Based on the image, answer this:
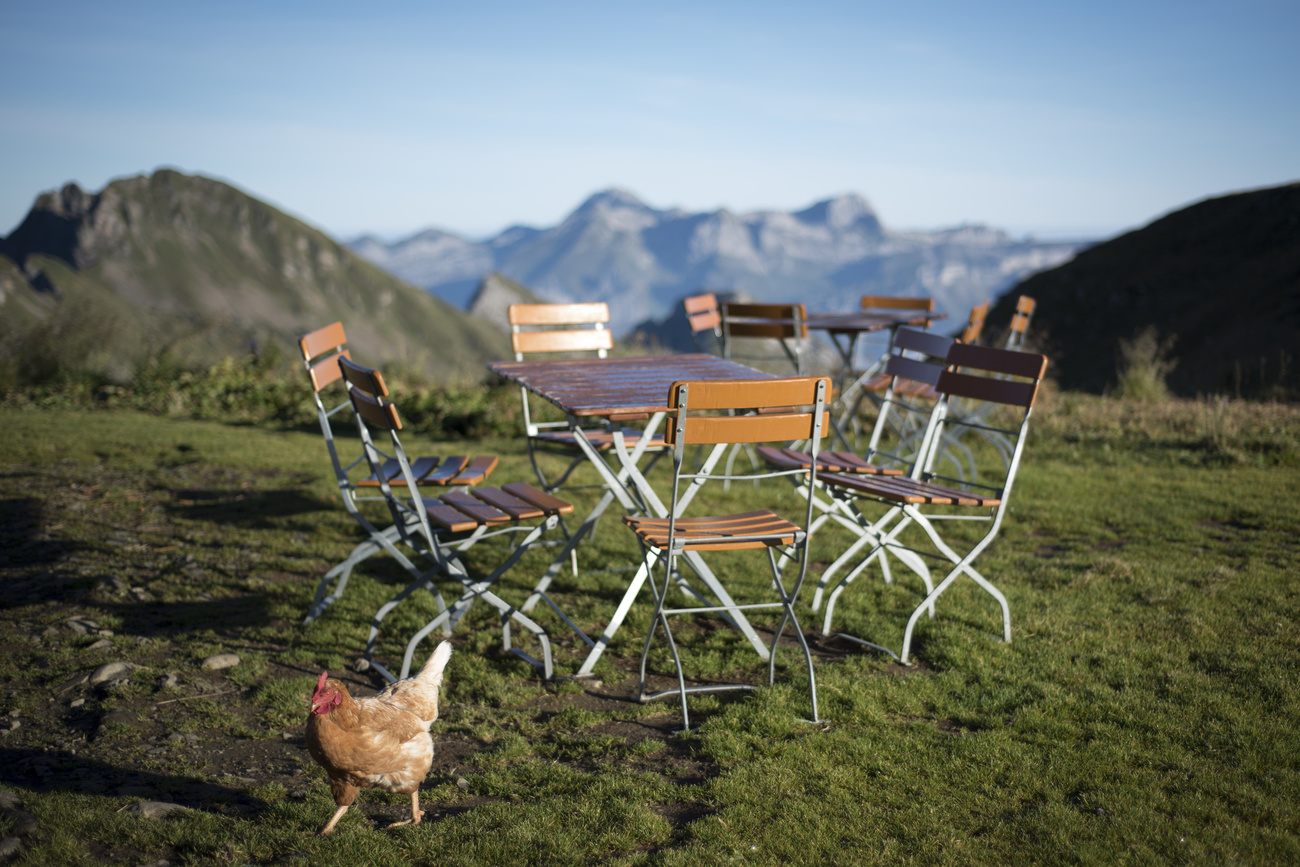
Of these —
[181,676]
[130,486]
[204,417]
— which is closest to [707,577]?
[181,676]

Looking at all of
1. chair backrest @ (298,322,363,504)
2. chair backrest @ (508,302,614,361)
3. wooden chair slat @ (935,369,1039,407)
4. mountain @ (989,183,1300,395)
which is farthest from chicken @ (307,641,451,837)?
mountain @ (989,183,1300,395)

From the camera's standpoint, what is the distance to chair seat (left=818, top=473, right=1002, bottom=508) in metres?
3.54

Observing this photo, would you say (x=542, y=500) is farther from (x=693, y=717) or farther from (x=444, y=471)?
(x=693, y=717)

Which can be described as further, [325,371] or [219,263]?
[219,263]

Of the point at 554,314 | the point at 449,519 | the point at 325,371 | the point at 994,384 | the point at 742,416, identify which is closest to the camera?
the point at 742,416

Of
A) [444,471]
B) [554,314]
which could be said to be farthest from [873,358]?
[444,471]

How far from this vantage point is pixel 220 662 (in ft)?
11.5

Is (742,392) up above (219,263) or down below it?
below

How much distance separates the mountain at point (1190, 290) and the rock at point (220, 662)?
120 ft

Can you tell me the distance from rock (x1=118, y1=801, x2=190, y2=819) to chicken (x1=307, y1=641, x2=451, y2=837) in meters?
0.45

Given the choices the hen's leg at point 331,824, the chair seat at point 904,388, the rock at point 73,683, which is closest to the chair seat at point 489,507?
the hen's leg at point 331,824

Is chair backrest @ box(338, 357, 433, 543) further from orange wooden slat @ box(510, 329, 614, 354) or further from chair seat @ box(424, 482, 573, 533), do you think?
orange wooden slat @ box(510, 329, 614, 354)

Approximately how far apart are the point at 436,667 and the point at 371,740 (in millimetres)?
307

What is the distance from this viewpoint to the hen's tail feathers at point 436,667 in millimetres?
2602
